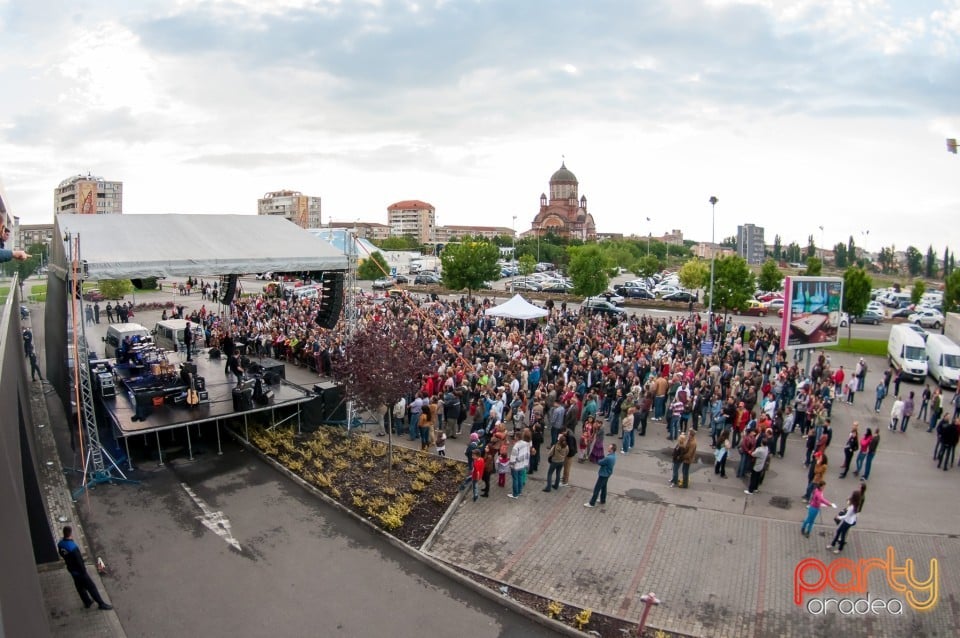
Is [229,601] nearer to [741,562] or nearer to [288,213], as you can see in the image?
[741,562]

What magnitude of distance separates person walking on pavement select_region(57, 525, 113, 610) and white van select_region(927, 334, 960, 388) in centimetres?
2398

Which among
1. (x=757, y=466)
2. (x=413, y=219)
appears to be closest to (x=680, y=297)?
(x=757, y=466)

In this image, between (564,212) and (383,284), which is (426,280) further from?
(564,212)

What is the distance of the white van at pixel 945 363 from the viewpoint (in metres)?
20.0

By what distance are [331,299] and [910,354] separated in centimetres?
2042

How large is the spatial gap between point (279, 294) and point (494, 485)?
35.3 metres

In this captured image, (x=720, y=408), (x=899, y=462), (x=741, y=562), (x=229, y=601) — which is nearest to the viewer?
(x=229, y=601)

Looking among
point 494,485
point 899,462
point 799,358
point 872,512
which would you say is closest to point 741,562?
point 872,512

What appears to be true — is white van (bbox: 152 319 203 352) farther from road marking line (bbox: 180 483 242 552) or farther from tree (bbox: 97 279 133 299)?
tree (bbox: 97 279 133 299)

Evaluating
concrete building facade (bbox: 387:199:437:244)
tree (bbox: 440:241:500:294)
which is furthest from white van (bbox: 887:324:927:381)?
concrete building facade (bbox: 387:199:437:244)

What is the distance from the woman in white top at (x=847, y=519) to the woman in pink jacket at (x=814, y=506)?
9.8 inches

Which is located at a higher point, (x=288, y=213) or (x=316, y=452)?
(x=288, y=213)

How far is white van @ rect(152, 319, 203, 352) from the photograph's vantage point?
23.4m

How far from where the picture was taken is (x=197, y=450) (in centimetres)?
1395
